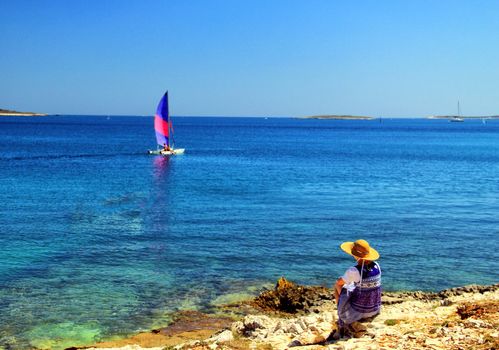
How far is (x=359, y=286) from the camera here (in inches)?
377

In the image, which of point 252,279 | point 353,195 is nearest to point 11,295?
point 252,279

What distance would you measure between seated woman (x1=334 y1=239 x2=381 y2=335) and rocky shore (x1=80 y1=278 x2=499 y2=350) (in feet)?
1.07

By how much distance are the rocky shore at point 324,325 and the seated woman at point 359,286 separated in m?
0.32

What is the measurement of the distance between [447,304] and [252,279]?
711 cm

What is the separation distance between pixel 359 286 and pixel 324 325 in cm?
214

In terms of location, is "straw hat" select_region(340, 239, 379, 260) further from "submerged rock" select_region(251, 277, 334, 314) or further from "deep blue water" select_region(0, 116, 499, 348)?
"deep blue water" select_region(0, 116, 499, 348)

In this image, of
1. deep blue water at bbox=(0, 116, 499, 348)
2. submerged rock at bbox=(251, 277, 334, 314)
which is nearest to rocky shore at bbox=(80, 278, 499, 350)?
submerged rock at bbox=(251, 277, 334, 314)

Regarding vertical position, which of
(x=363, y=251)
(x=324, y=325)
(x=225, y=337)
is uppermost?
(x=363, y=251)

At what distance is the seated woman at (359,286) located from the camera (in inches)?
373

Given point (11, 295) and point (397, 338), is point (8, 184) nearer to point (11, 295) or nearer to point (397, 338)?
point (11, 295)

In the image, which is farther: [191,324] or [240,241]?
[240,241]

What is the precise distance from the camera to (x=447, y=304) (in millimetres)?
13352

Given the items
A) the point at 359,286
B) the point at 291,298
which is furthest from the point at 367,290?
the point at 291,298

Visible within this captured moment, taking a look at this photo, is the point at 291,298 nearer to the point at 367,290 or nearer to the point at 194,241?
the point at 367,290
